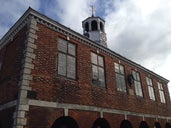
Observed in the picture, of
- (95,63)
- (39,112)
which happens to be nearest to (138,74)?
(95,63)

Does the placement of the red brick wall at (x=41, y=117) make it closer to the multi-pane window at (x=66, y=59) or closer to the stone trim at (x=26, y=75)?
the stone trim at (x=26, y=75)

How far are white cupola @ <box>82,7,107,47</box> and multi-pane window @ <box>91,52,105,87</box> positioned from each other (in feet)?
29.9

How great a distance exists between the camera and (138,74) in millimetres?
17234

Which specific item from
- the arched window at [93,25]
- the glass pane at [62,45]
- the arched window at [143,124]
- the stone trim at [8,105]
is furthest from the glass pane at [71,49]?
the arched window at [93,25]

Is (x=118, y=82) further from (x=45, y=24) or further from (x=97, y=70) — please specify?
(x=45, y=24)

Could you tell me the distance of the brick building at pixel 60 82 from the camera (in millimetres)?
8145

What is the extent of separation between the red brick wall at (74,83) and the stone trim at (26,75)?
10.4 inches

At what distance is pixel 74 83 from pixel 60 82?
103 centimetres

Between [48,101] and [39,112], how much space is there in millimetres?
723

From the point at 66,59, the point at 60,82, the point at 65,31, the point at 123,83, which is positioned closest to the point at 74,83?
A: the point at 60,82

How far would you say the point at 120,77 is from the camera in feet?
47.3

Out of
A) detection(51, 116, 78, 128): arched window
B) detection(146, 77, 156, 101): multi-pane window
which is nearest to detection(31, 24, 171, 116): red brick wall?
detection(51, 116, 78, 128): arched window

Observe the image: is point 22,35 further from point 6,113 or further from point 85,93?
point 85,93

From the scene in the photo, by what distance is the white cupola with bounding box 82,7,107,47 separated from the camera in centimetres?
2194
